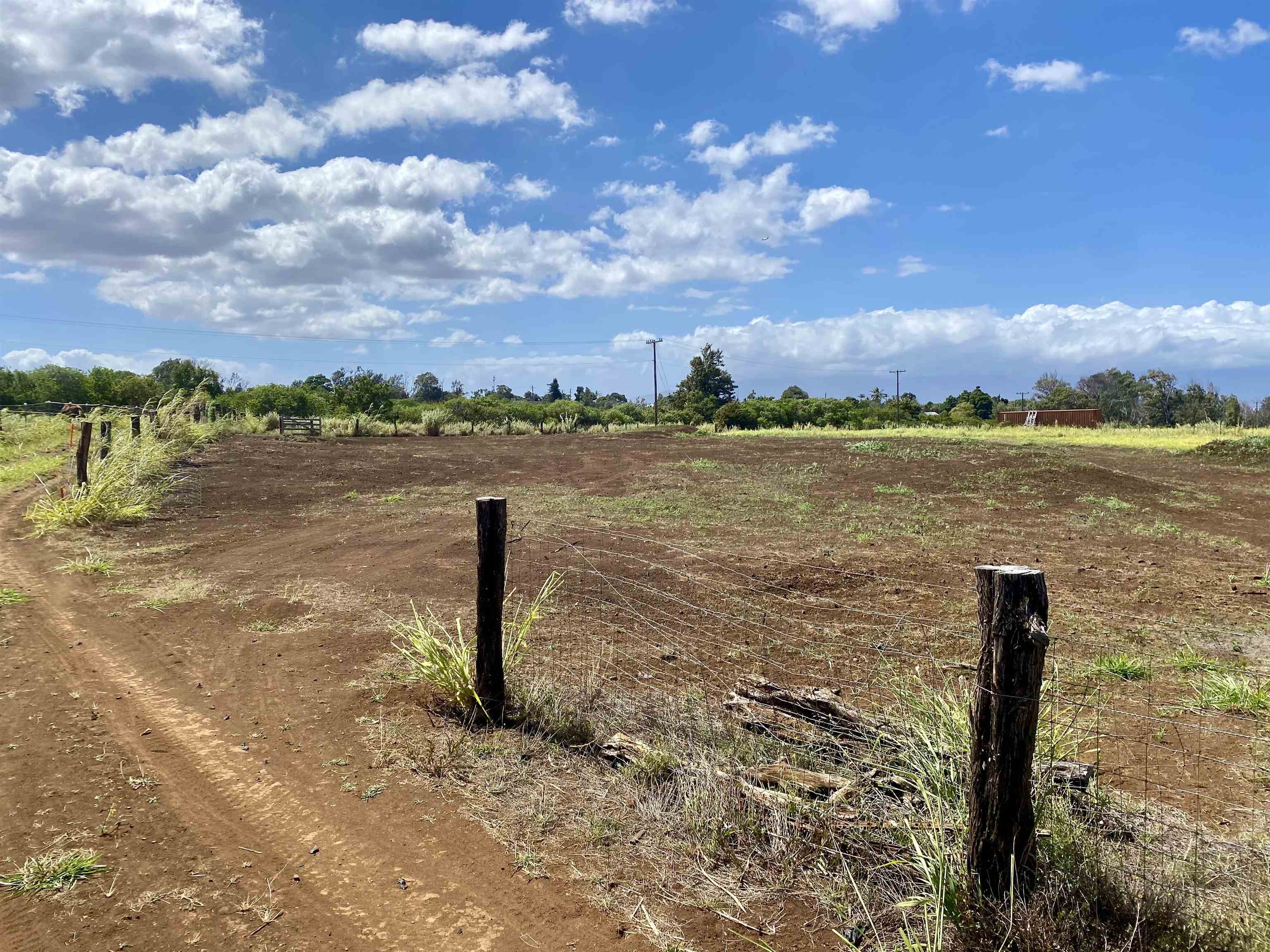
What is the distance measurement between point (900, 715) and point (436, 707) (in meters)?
2.83

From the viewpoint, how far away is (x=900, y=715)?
401 cm

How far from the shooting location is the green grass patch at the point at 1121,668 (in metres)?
5.58

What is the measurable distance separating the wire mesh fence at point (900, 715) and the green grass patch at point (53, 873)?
2.42 metres

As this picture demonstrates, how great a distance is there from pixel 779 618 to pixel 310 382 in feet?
234

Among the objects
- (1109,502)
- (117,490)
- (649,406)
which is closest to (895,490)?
(1109,502)

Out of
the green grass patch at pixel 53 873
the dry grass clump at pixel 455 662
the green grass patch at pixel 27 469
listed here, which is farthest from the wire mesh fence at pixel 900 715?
the green grass patch at pixel 27 469

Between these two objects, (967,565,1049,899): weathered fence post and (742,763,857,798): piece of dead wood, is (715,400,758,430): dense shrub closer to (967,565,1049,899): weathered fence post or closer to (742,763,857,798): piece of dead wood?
(742,763,857,798): piece of dead wood

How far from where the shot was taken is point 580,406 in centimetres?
5716

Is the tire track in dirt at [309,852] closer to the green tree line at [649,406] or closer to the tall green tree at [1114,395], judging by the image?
the green tree line at [649,406]

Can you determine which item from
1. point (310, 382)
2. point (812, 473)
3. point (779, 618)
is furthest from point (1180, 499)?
point (310, 382)

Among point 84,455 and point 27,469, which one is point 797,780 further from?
point 27,469

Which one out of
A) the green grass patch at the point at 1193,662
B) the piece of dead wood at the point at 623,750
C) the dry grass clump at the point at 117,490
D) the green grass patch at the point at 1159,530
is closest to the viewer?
the piece of dead wood at the point at 623,750

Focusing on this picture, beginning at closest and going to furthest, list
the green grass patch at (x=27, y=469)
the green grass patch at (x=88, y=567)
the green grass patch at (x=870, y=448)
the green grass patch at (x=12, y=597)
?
the green grass patch at (x=12, y=597), the green grass patch at (x=88, y=567), the green grass patch at (x=27, y=469), the green grass patch at (x=870, y=448)

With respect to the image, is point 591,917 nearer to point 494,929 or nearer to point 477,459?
point 494,929
